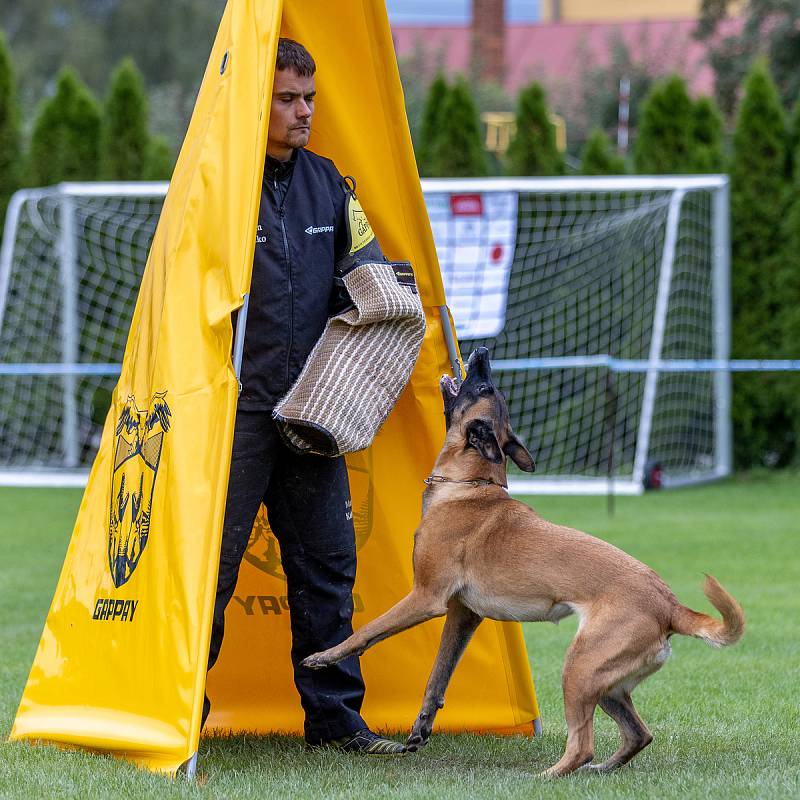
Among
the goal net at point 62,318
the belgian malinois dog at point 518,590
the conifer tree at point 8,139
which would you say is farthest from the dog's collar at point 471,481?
the conifer tree at point 8,139

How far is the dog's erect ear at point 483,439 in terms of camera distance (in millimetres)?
4270

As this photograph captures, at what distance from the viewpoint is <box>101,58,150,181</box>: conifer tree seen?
14484 millimetres

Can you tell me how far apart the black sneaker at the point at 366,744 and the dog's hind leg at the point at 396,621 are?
1.29 feet

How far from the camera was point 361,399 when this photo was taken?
13.6ft

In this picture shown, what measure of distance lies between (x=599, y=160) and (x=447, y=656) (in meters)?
10.6

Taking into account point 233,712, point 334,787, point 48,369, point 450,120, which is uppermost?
point 450,120

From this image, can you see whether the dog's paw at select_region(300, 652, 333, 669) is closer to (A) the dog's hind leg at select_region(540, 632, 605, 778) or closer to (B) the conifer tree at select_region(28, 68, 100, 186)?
(A) the dog's hind leg at select_region(540, 632, 605, 778)

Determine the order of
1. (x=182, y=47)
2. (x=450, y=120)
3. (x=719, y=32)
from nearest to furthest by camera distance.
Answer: (x=450, y=120), (x=719, y=32), (x=182, y=47)

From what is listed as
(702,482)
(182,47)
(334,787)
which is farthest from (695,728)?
(182,47)

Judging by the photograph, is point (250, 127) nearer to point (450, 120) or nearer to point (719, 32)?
point (450, 120)

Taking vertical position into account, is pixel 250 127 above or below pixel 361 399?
above

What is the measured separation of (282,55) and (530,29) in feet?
123

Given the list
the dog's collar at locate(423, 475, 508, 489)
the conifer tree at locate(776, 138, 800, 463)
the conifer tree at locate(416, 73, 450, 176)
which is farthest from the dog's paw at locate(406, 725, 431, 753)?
the conifer tree at locate(416, 73, 450, 176)

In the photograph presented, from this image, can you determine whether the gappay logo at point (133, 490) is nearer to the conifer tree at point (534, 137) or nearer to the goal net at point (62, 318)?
the goal net at point (62, 318)
